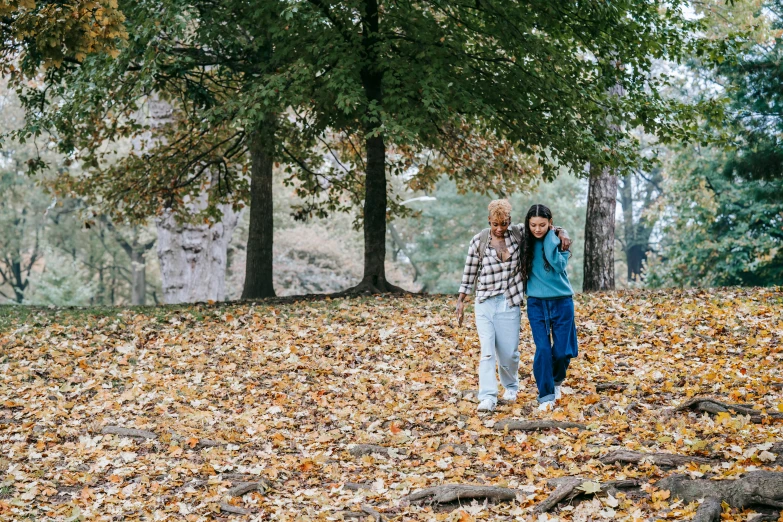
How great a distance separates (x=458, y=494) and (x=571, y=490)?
0.76 metres

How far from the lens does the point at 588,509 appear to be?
493cm

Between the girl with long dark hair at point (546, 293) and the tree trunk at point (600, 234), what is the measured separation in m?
8.10

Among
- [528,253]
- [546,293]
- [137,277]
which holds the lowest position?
[137,277]

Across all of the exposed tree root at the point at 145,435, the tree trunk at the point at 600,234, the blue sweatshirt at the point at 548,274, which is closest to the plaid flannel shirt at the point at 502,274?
the blue sweatshirt at the point at 548,274

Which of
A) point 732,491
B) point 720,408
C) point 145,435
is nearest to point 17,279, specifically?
point 145,435

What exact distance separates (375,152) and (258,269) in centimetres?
329

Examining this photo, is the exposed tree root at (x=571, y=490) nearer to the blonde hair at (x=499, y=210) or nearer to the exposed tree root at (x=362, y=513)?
the exposed tree root at (x=362, y=513)

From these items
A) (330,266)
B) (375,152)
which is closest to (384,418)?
(375,152)

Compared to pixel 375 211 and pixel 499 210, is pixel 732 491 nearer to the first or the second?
pixel 499 210

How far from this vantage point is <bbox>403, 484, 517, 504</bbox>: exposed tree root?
17.6ft

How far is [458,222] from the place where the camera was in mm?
42906

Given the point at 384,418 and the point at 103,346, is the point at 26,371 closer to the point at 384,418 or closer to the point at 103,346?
the point at 103,346

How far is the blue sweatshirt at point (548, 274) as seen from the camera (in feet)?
22.8

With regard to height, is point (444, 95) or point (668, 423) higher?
point (444, 95)
